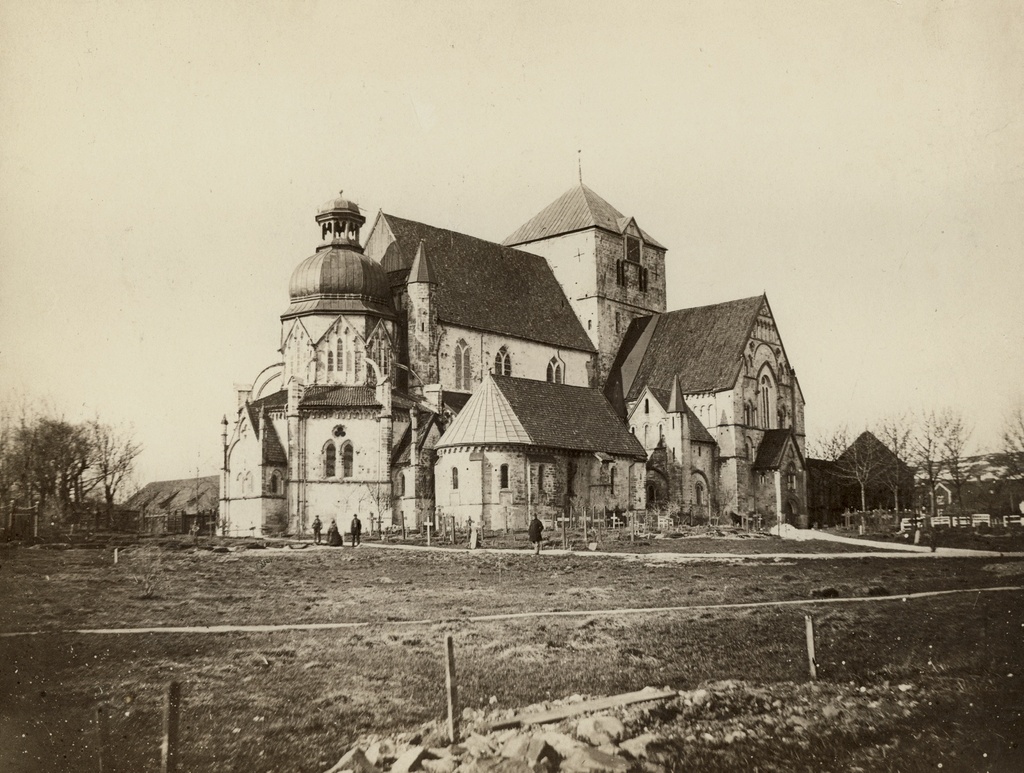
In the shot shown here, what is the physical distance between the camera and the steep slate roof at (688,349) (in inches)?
2446

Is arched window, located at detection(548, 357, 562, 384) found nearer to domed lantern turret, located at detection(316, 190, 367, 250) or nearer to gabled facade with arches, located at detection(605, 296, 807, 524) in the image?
gabled facade with arches, located at detection(605, 296, 807, 524)

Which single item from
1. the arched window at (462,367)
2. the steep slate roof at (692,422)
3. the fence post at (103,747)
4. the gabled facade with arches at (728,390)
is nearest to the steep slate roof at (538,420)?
the arched window at (462,367)

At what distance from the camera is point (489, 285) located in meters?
60.8

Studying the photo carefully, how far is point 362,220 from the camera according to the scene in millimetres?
55656

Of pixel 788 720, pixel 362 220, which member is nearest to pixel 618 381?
pixel 362 220

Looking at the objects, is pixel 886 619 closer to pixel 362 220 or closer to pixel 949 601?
pixel 949 601

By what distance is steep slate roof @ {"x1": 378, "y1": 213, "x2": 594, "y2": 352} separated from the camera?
188ft

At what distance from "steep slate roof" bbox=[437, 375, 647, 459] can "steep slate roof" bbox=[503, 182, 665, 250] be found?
19.6 meters

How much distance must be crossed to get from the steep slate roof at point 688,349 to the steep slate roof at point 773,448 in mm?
4395

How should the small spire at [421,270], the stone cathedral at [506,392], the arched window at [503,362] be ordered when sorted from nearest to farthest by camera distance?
the stone cathedral at [506,392] < the small spire at [421,270] < the arched window at [503,362]

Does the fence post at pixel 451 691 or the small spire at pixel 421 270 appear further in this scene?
the small spire at pixel 421 270

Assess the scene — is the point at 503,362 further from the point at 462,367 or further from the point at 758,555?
the point at 758,555

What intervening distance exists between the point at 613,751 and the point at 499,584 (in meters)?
11.0

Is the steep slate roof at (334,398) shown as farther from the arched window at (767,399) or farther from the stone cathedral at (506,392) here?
the arched window at (767,399)
